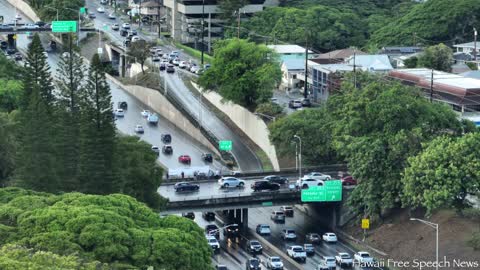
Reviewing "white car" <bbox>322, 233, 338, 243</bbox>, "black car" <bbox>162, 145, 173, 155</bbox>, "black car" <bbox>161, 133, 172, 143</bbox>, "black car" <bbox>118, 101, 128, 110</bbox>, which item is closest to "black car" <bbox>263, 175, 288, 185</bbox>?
"white car" <bbox>322, 233, 338, 243</bbox>

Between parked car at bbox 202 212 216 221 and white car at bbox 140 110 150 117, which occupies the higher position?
white car at bbox 140 110 150 117

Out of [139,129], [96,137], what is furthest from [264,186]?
[139,129]

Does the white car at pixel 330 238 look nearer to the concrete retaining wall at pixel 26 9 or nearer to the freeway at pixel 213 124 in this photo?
the freeway at pixel 213 124

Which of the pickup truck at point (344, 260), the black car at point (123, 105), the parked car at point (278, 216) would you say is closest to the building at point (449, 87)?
the parked car at point (278, 216)

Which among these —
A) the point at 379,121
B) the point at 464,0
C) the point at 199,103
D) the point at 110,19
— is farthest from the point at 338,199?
the point at 110,19

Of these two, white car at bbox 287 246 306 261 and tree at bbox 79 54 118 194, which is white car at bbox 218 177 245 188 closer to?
white car at bbox 287 246 306 261

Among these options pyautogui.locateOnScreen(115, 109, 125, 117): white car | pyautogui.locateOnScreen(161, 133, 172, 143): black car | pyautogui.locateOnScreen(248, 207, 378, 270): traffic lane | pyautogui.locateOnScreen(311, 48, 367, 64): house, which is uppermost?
pyautogui.locateOnScreen(311, 48, 367, 64): house

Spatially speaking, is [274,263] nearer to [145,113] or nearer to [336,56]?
[145,113]
